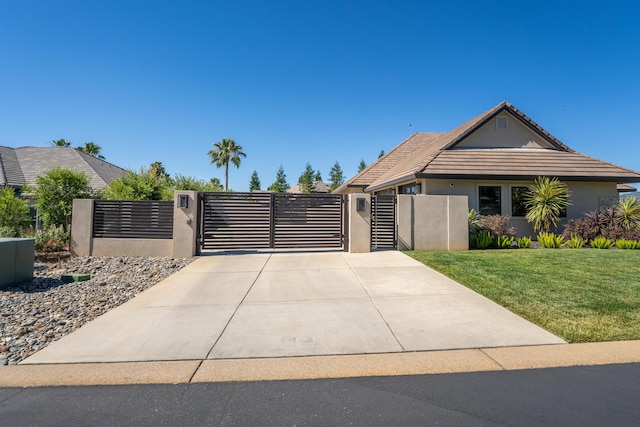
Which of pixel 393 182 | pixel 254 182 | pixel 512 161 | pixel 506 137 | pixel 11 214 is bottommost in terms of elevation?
pixel 11 214

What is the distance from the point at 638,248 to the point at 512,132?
7481 millimetres

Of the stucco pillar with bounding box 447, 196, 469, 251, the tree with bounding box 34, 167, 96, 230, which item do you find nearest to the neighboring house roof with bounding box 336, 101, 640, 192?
the stucco pillar with bounding box 447, 196, 469, 251

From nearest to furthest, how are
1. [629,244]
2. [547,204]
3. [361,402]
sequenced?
[361,402]
[629,244]
[547,204]

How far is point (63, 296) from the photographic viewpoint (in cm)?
641

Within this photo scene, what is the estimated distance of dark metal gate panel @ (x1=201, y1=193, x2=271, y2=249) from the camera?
10594mm

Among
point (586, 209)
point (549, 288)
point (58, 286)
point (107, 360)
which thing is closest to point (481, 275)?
point (549, 288)

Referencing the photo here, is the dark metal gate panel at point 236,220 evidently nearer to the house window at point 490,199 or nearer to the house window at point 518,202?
the house window at point 490,199

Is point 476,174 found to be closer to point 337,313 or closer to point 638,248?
point 638,248

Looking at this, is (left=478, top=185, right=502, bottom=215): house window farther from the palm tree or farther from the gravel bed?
the palm tree

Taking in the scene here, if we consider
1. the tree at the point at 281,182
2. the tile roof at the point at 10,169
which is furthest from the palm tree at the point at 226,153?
the tile roof at the point at 10,169

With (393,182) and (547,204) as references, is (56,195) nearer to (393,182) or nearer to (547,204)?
(393,182)

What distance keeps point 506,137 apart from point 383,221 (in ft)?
32.4

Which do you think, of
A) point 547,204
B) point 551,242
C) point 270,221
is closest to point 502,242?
point 551,242

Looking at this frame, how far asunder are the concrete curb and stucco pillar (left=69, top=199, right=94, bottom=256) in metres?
7.96
